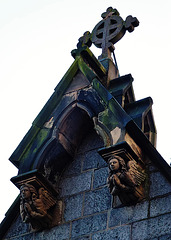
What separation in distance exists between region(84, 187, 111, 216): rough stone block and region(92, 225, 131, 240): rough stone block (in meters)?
0.34

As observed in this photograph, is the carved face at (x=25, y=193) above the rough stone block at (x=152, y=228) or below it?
above

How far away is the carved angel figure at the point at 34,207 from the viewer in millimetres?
7516

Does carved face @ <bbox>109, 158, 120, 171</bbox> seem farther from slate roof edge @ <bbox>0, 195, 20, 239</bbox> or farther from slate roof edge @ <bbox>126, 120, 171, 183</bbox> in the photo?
slate roof edge @ <bbox>0, 195, 20, 239</bbox>

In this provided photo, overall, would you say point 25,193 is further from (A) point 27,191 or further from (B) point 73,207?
(B) point 73,207

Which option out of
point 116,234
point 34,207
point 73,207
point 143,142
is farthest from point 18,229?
point 143,142

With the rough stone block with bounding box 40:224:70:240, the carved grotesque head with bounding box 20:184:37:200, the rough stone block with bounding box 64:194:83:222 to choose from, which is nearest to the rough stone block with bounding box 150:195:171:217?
the rough stone block with bounding box 64:194:83:222

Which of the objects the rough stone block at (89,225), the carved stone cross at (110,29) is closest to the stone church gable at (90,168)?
the rough stone block at (89,225)

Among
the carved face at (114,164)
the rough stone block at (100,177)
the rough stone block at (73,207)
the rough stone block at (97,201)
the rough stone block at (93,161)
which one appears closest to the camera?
the carved face at (114,164)

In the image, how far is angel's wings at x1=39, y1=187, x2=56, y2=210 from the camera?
7648mm

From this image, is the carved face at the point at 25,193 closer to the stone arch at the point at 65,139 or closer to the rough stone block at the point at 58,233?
the stone arch at the point at 65,139

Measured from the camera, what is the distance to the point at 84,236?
7215 mm

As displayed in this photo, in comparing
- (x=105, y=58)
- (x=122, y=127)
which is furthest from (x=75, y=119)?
(x=105, y=58)

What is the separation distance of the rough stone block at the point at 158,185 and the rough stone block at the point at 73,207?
0.87 metres

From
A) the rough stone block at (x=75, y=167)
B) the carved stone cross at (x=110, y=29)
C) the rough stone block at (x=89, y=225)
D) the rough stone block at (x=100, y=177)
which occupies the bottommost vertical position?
the rough stone block at (x=89, y=225)
